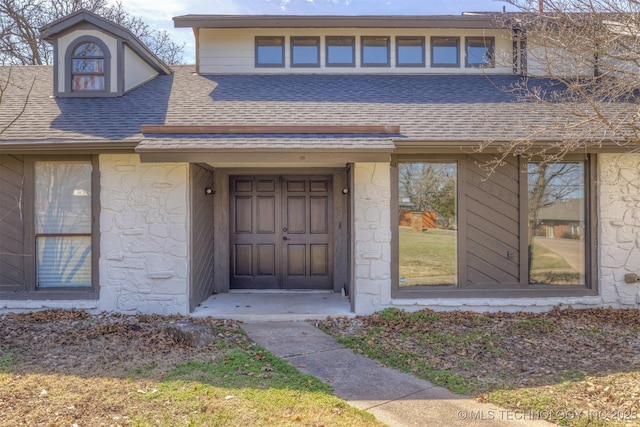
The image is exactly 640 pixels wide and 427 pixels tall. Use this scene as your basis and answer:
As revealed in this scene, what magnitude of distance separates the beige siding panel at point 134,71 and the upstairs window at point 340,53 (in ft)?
12.4

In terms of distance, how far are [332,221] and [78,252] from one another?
428cm

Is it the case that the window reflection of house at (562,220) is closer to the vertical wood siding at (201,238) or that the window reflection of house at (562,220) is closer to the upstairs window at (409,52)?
the upstairs window at (409,52)

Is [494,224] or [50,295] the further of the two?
[494,224]

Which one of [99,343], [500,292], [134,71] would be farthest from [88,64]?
[500,292]

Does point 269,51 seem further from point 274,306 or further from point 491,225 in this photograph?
point 491,225

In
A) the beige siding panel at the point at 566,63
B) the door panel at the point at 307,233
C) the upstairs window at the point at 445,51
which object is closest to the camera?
the beige siding panel at the point at 566,63

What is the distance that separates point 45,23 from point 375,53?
11797 millimetres

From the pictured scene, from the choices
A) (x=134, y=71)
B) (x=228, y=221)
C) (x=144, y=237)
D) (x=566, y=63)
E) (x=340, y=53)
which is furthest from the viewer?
(x=340, y=53)

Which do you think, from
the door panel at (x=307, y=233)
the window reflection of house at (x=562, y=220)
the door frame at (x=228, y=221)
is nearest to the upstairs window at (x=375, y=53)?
the door frame at (x=228, y=221)

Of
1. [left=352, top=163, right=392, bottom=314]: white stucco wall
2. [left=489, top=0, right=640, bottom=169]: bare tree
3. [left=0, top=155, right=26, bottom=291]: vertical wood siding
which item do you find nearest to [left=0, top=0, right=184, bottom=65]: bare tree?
[left=0, top=155, right=26, bottom=291]: vertical wood siding

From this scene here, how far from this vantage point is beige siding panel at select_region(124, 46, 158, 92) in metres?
7.99

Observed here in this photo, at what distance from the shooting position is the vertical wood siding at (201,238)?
259 inches

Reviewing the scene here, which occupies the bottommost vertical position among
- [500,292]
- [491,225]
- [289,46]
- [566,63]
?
[500,292]

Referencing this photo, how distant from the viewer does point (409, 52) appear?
8.92m
